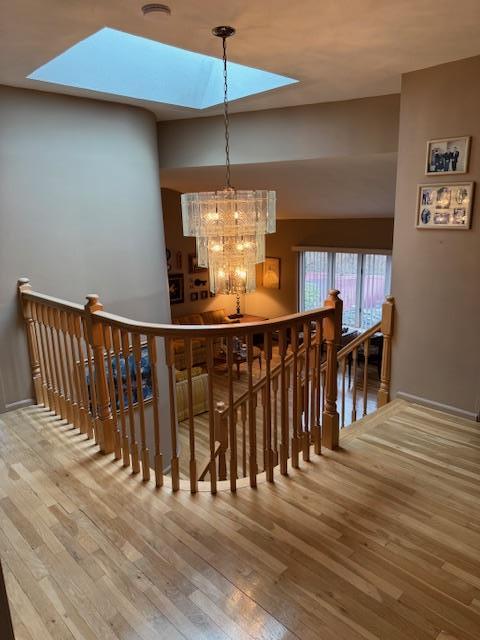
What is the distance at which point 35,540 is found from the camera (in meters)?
2.14

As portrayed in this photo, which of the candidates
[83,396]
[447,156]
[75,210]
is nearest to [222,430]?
[83,396]

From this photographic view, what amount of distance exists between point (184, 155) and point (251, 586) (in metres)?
4.55

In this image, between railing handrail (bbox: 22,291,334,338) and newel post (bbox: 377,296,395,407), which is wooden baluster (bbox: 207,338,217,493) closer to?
railing handrail (bbox: 22,291,334,338)

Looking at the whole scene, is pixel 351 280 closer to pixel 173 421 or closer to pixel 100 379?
pixel 100 379

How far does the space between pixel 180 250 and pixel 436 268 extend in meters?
7.04

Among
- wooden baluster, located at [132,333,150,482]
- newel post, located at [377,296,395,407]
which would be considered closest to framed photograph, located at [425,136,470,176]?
newel post, located at [377,296,395,407]

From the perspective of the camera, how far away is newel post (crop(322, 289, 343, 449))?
2.61 m

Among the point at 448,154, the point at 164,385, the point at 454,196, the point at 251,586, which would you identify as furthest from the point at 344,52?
the point at 164,385

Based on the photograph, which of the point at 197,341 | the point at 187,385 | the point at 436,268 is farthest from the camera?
the point at 197,341

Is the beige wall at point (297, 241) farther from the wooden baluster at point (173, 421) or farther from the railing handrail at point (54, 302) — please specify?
the wooden baluster at point (173, 421)

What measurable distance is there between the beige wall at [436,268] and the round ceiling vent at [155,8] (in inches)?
76.7

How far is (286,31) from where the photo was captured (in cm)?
256

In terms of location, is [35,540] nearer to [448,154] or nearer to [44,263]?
[44,263]

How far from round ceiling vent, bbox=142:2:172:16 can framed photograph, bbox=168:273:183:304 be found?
24.5ft
